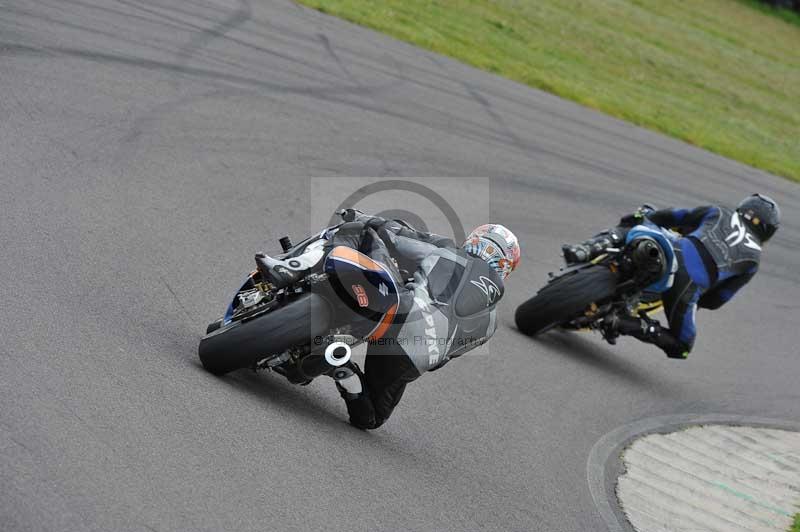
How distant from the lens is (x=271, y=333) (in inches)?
204

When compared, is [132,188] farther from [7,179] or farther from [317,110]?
[317,110]

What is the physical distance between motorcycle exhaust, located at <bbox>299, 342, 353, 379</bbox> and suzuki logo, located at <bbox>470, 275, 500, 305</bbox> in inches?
36.4

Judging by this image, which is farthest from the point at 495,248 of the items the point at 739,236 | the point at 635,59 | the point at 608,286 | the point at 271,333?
the point at 635,59

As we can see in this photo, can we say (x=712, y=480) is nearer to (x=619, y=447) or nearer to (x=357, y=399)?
(x=619, y=447)

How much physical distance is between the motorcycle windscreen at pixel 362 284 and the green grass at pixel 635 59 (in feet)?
39.9

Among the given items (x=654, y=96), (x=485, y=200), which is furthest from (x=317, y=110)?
(x=654, y=96)

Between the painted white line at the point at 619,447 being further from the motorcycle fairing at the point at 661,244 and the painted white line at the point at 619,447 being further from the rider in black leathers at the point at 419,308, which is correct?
the rider in black leathers at the point at 419,308

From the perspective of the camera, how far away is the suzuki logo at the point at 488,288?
18.9ft

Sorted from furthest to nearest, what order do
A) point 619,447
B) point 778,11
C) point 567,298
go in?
point 778,11, point 567,298, point 619,447

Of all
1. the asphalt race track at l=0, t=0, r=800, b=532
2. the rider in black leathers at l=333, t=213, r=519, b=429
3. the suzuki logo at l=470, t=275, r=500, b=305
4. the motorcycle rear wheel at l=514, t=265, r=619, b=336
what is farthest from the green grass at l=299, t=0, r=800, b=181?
the suzuki logo at l=470, t=275, r=500, b=305

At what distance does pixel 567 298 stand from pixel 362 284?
11.6 feet

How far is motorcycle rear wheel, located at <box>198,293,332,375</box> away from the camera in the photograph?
5.17 metres

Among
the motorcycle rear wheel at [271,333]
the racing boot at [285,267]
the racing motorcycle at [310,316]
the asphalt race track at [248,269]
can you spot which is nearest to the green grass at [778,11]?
the asphalt race track at [248,269]

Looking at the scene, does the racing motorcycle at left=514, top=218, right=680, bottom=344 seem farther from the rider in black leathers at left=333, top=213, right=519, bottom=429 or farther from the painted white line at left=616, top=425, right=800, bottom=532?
the rider in black leathers at left=333, top=213, right=519, bottom=429
